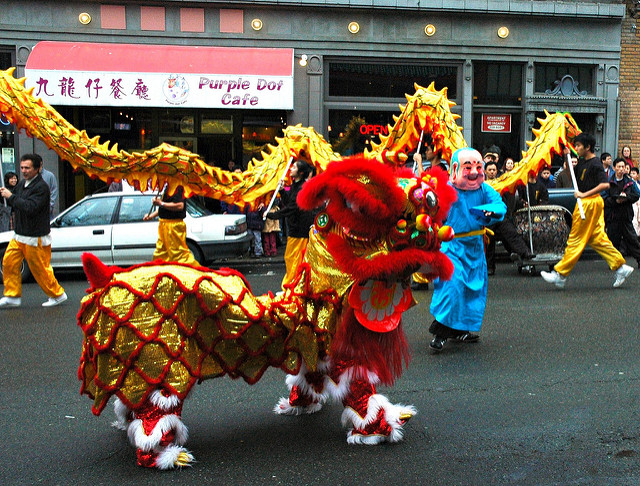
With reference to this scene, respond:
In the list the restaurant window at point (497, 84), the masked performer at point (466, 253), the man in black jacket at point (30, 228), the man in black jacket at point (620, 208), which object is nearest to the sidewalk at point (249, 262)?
the man in black jacket at point (30, 228)

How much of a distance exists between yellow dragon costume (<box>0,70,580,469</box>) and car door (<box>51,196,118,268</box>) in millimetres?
7311

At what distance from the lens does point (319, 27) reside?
16641 mm

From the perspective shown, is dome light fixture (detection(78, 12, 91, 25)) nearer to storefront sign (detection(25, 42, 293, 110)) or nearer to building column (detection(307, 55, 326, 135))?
storefront sign (detection(25, 42, 293, 110))

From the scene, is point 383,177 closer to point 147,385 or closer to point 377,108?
point 147,385

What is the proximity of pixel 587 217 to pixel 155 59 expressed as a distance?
33.8 ft

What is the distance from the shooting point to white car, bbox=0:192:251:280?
35.9 ft

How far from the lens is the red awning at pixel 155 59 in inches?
606

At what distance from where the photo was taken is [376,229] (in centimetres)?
365

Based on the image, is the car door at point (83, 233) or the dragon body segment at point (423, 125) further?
the car door at point (83, 233)

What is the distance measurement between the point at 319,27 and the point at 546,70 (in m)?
A: 5.76

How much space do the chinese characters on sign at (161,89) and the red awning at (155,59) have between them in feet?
0.48

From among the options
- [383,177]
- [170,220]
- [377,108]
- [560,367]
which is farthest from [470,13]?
[383,177]

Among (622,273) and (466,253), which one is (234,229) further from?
(466,253)

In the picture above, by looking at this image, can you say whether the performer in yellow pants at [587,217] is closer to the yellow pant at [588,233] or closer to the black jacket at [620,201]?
the yellow pant at [588,233]
